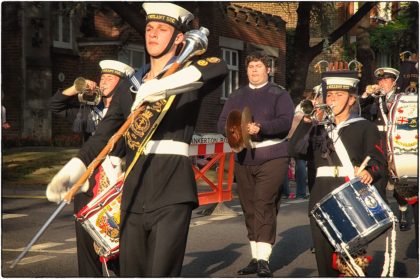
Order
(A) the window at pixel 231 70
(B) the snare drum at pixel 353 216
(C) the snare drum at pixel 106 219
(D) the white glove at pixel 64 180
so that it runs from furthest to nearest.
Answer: (A) the window at pixel 231 70
(B) the snare drum at pixel 353 216
(C) the snare drum at pixel 106 219
(D) the white glove at pixel 64 180

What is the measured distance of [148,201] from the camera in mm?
5270

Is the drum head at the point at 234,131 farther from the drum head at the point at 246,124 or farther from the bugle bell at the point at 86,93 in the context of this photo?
the bugle bell at the point at 86,93

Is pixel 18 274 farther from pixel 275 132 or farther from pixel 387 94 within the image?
pixel 387 94

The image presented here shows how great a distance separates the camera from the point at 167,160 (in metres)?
5.33

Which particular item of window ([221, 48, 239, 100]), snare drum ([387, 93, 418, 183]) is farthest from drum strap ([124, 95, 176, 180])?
window ([221, 48, 239, 100])

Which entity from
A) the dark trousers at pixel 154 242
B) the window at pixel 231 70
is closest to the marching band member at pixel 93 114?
the dark trousers at pixel 154 242

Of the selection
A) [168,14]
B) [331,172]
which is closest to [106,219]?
[168,14]

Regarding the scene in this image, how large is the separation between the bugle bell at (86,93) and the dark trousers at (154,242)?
2.23 meters

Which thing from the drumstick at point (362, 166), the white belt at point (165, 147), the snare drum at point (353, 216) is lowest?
the snare drum at point (353, 216)

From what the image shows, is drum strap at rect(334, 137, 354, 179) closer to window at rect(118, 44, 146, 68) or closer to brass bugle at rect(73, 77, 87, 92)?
brass bugle at rect(73, 77, 87, 92)

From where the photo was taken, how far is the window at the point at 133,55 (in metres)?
27.3

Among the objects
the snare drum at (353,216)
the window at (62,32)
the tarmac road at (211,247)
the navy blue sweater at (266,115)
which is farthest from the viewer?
the window at (62,32)

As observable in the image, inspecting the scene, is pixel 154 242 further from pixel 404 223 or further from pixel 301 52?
pixel 301 52

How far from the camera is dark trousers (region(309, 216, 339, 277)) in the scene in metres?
6.68
